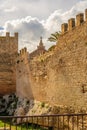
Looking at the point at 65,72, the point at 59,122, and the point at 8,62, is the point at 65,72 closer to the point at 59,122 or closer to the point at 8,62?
the point at 59,122

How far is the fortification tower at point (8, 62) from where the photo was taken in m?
36.3

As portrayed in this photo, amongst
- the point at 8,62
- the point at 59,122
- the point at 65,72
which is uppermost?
the point at 8,62

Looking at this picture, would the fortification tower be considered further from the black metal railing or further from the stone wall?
the black metal railing

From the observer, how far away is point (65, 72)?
1812cm

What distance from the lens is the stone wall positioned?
15977mm

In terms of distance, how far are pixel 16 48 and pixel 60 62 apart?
18974 mm

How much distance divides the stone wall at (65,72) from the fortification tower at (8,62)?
1140 cm

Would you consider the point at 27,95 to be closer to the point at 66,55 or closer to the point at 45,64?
the point at 45,64

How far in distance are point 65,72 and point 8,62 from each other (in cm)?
1970

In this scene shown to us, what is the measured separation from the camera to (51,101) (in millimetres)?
20688

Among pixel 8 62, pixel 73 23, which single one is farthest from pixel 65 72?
pixel 8 62

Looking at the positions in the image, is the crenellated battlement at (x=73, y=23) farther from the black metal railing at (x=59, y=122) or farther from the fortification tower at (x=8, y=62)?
the fortification tower at (x=8, y=62)

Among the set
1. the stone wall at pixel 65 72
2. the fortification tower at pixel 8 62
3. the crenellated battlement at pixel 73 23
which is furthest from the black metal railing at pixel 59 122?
the fortification tower at pixel 8 62

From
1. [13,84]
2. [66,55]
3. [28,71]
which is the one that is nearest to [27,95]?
[28,71]
